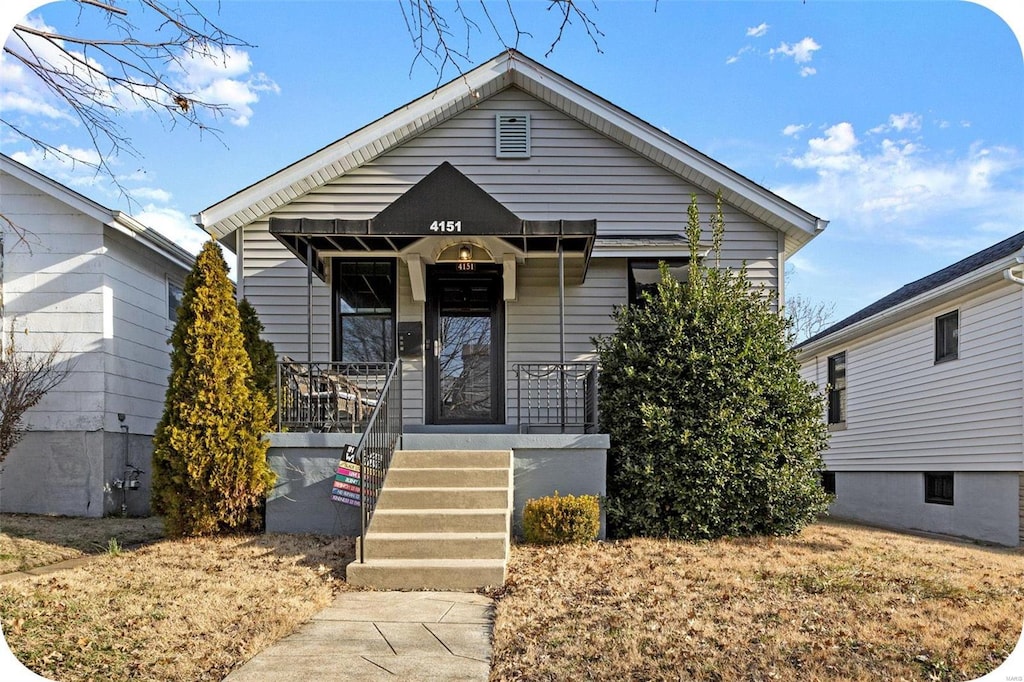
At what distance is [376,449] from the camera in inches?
293

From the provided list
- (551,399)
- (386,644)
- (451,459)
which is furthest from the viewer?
(551,399)

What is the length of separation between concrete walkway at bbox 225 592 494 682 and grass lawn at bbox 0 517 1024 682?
0.16 metres

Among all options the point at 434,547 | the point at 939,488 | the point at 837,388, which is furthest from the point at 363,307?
the point at 837,388

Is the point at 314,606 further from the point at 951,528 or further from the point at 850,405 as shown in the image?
the point at 850,405

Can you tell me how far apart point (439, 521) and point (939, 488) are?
10736 mm

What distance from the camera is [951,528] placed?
1273 centimetres

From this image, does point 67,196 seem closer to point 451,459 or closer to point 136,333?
point 136,333

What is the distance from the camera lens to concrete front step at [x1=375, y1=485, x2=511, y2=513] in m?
7.21

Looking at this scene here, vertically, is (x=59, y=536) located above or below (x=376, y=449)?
below

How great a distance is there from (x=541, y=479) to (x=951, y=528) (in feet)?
28.4

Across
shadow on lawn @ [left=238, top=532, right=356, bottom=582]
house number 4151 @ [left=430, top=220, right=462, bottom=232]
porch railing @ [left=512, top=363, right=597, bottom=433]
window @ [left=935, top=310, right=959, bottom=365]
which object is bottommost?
shadow on lawn @ [left=238, top=532, right=356, bottom=582]

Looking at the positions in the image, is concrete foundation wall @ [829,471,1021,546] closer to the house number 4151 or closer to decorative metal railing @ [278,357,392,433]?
the house number 4151

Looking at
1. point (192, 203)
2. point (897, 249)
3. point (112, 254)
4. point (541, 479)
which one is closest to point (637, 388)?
point (541, 479)

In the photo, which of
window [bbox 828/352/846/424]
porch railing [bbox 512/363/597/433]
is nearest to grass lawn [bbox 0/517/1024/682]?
porch railing [bbox 512/363/597/433]
